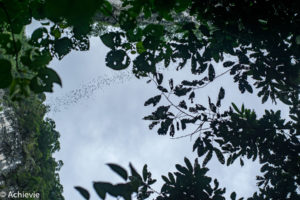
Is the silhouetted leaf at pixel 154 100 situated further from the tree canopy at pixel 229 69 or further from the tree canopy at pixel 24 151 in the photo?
the tree canopy at pixel 24 151

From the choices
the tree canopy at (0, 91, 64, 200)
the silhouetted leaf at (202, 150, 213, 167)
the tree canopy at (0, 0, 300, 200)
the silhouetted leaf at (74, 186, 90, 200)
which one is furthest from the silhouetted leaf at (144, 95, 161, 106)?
the tree canopy at (0, 91, 64, 200)

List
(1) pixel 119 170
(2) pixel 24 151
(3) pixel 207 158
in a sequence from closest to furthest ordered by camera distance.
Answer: (1) pixel 119 170
(3) pixel 207 158
(2) pixel 24 151

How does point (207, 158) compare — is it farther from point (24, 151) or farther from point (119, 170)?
point (24, 151)

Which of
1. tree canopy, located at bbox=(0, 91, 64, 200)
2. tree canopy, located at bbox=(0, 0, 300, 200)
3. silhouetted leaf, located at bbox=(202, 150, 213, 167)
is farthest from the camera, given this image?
tree canopy, located at bbox=(0, 91, 64, 200)

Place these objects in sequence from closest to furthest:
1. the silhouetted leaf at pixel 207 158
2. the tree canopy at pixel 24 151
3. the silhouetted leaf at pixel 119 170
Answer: the silhouetted leaf at pixel 119 170, the silhouetted leaf at pixel 207 158, the tree canopy at pixel 24 151

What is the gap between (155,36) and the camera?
1291 millimetres

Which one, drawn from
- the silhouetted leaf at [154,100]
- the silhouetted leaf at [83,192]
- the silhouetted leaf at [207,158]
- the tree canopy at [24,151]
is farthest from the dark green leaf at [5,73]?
the tree canopy at [24,151]

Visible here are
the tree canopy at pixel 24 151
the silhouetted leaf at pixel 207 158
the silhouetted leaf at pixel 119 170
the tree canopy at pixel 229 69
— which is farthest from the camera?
the tree canopy at pixel 24 151

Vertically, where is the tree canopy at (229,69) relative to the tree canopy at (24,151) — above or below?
below

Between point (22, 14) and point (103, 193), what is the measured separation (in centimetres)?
94

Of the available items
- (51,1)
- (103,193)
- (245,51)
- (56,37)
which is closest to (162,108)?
(245,51)

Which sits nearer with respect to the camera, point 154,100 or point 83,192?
point 83,192

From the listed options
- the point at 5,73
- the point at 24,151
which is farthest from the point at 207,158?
the point at 24,151

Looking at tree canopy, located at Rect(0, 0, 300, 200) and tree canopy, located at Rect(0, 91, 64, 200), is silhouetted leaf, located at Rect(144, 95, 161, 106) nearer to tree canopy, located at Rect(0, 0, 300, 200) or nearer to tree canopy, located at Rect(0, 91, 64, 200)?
tree canopy, located at Rect(0, 0, 300, 200)
